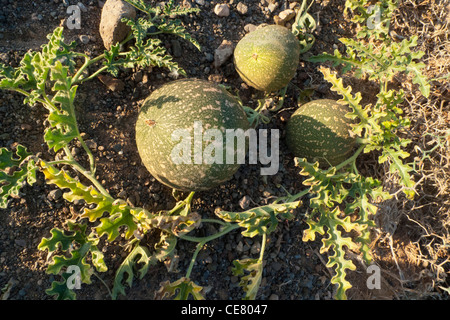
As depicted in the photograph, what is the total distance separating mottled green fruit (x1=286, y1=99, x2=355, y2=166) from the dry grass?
2.42 feet

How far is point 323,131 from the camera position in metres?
3.06

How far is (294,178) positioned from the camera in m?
3.58

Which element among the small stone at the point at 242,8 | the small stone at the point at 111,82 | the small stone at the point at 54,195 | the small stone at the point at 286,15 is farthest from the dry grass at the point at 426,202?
the small stone at the point at 54,195

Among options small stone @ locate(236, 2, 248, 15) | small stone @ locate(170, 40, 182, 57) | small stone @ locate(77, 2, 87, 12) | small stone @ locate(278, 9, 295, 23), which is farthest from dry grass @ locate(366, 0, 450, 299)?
small stone @ locate(77, 2, 87, 12)

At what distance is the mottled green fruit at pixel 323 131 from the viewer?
3064 millimetres

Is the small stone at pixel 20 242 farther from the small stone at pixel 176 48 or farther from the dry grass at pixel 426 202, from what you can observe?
the dry grass at pixel 426 202

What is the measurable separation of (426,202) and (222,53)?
2570 millimetres

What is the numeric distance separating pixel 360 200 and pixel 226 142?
122cm

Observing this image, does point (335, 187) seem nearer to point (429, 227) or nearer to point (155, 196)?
point (429, 227)

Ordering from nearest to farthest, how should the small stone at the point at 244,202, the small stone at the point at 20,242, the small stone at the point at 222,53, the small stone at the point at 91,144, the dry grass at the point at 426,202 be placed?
1. the small stone at the point at 20,242
2. the small stone at the point at 91,144
3. the small stone at the point at 244,202
4. the dry grass at the point at 426,202
5. the small stone at the point at 222,53

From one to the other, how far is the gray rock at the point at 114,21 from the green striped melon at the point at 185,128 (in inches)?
34.2

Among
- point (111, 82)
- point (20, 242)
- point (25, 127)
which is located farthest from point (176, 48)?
point (20, 242)

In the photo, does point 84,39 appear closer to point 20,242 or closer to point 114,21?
point 114,21

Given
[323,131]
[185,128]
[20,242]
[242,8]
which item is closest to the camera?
[185,128]
